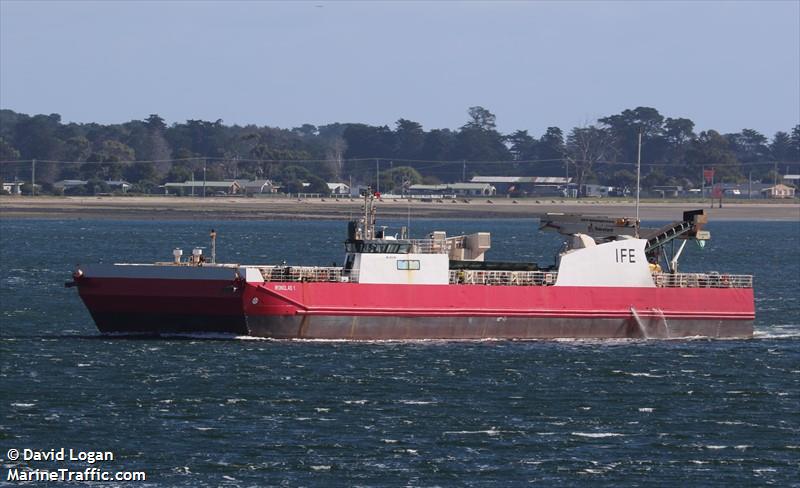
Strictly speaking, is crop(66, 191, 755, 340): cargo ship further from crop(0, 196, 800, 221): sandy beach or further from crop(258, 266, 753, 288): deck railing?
crop(0, 196, 800, 221): sandy beach

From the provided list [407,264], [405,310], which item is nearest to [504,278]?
[407,264]

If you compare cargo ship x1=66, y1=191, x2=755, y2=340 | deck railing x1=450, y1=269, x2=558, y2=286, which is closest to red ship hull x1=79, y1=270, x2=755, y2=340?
cargo ship x1=66, y1=191, x2=755, y2=340

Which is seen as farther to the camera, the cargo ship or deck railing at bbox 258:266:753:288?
deck railing at bbox 258:266:753:288

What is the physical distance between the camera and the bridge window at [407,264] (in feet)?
165

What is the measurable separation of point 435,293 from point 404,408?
11928 millimetres

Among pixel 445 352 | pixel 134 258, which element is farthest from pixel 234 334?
pixel 134 258

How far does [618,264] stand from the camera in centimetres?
5312

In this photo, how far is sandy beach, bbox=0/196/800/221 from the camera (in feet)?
562

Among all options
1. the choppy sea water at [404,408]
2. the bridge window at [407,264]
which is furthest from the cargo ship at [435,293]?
the choppy sea water at [404,408]

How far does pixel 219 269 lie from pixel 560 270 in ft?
38.2

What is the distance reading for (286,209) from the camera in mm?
185000

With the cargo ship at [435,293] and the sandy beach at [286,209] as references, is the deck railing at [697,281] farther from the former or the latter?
the sandy beach at [286,209]

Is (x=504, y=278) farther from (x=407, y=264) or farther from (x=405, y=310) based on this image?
(x=405, y=310)

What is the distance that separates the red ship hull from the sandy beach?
109829 mm
